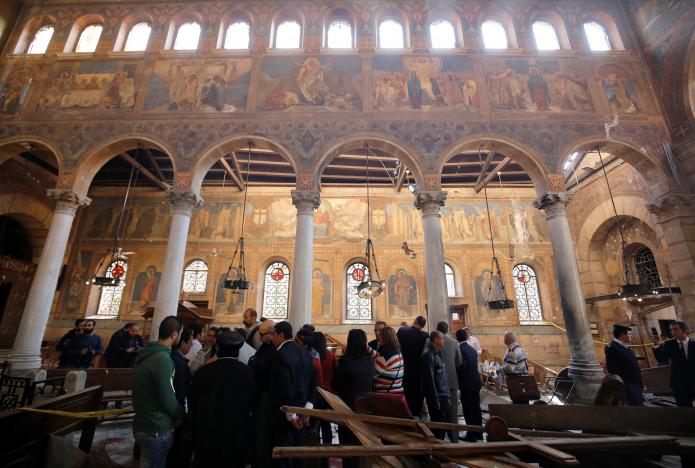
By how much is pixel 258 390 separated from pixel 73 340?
5927 mm

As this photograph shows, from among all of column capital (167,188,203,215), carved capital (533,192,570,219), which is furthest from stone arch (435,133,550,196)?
column capital (167,188,203,215)

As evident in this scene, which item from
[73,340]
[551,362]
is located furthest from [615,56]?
[73,340]

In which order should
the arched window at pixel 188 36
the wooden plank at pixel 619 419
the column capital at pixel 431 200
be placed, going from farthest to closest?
the arched window at pixel 188 36 < the column capital at pixel 431 200 < the wooden plank at pixel 619 419

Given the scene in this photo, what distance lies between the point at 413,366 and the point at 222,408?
2823mm

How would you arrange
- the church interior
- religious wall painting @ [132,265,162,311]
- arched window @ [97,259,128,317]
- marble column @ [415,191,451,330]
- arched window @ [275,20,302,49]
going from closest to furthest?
marble column @ [415,191,451,330]
the church interior
arched window @ [275,20,302,49]
religious wall painting @ [132,265,162,311]
arched window @ [97,259,128,317]

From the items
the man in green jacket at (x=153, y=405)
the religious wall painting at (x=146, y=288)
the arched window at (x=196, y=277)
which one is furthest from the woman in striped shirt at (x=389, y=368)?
the religious wall painting at (x=146, y=288)

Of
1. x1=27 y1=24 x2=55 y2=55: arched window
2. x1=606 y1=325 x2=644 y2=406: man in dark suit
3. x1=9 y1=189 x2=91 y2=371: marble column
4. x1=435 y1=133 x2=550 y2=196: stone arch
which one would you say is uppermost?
x1=27 y1=24 x2=55 y2=55: arched window

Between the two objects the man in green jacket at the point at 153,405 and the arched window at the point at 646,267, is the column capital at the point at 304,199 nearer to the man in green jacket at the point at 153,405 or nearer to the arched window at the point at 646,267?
the man in green jacket at the point at 153,405

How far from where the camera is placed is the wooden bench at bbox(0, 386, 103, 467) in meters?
2.75

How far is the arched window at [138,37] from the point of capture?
422 inches

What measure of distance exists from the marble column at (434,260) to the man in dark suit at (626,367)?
10.3 ft

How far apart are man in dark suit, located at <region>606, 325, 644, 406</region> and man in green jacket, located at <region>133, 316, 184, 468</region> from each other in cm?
553

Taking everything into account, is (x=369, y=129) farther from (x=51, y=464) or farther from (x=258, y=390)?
(x=51, y=464)

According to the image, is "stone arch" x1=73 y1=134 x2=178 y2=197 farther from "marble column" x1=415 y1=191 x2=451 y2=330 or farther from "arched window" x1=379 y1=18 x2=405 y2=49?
"arched window" x1=379 y1=18 x2=405 y2=49
